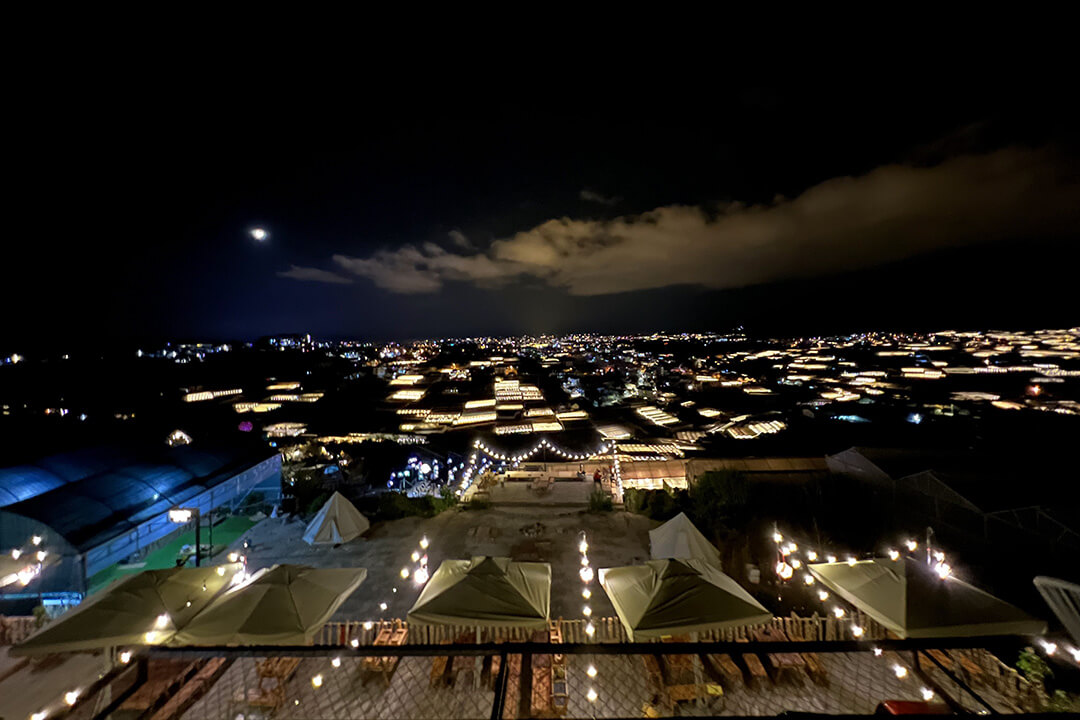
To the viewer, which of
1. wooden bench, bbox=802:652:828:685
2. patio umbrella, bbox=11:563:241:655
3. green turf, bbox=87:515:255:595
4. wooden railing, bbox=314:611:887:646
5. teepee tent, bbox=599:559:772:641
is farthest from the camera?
green turf, bbox=87:515:255:595

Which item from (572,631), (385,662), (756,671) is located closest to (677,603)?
(572,631)

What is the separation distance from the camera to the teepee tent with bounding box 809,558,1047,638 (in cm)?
567

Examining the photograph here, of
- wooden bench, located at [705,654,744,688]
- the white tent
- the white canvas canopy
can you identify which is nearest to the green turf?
the white tent

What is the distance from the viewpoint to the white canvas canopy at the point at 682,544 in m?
9.00

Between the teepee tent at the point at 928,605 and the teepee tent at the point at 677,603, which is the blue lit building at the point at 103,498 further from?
the teepee tent at the point at 928,605

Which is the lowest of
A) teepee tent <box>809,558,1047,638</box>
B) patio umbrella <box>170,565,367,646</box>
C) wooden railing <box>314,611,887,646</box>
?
wooden railing <box>314,611,887,646</box>

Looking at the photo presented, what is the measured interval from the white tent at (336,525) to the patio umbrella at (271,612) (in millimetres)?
5033

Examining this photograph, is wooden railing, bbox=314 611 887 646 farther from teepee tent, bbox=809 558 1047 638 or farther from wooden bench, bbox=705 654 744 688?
teepee tent, bbox=809 558 1047 638

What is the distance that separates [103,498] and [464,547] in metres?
9.26

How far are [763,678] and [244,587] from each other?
872cm

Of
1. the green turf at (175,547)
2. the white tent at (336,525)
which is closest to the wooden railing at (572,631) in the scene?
the white tent at (336,525)

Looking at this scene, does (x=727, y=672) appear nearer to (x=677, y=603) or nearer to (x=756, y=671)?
(x=756, y=671)

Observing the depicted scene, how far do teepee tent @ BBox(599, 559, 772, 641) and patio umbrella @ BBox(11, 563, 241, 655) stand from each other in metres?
6.68

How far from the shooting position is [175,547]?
1317cm
